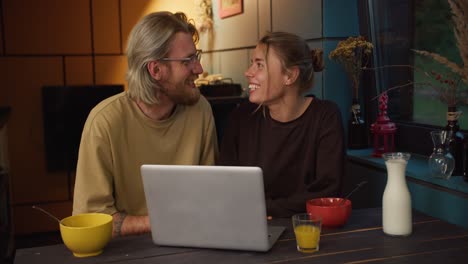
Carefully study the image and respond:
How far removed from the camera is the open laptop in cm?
141

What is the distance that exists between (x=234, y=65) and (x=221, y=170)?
3099 millimetres

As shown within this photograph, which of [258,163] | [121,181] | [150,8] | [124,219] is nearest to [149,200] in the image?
[124,219]

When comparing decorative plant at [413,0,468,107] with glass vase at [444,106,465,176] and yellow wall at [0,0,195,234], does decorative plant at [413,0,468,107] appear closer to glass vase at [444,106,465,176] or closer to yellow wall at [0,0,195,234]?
glass vase at [444,106,465,176]

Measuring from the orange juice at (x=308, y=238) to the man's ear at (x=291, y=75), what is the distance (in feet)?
2.93

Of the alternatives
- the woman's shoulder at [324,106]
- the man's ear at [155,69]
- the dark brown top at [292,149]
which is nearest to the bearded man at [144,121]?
the man's ear at [155,69]

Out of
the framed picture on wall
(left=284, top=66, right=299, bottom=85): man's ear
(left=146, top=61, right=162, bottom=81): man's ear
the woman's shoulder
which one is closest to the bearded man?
(left=146, top=61, right=162, bottom=81): man's ear

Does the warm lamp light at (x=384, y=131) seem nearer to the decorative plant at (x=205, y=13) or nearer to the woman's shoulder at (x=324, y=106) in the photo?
the woman's shoulder at (x=324, y=106)

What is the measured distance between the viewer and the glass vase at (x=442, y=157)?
82.1 inches

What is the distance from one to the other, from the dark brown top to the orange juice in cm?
51

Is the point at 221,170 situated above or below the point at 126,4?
below

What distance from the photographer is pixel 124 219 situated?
6.11ft

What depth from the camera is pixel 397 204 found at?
1.60 meters

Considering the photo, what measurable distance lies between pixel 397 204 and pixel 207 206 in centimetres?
57

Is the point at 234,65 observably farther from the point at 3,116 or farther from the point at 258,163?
the point at 258,163
